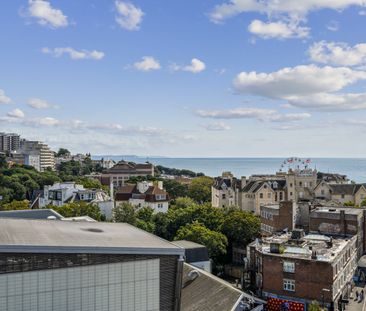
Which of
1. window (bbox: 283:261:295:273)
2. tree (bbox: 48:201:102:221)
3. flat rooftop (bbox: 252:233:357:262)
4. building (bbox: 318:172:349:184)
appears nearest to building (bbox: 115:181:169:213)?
tree (bbox: 48:201:102:221)

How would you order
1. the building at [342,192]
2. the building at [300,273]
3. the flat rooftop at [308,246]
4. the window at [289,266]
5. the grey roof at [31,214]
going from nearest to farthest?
the building at [300,273]
the window at [289,266]
the flat rooftop at [308,246]
the grey roof at [31,214]
the building at [342,192]

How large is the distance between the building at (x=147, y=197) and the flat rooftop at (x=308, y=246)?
35088 millimetres

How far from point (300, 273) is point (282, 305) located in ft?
11.6

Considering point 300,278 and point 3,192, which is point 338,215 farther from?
point 3,192

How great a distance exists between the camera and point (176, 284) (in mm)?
24625

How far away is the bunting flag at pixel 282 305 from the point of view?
3781 centimetres

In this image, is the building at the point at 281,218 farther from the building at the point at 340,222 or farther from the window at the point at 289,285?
the window at the point at 289,285

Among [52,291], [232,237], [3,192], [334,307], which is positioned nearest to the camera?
[52,291]

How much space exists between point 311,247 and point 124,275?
24.8 m

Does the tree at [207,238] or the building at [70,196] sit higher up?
the building at [70,196]

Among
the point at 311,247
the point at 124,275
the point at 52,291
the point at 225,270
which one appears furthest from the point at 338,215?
the point at 52,291

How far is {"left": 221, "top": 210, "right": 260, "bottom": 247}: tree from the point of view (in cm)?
5644

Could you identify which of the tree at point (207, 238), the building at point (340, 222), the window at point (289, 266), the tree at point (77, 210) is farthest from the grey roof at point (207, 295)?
the tree at point (77, 210)

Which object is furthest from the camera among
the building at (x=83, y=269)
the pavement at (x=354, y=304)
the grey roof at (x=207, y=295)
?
the pavement at (x=354, y=304)
